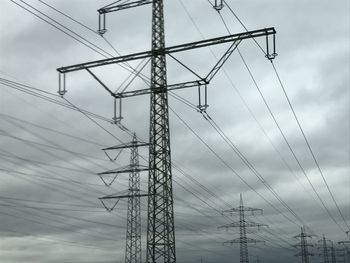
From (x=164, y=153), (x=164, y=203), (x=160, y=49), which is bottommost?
(x=164, y=203)

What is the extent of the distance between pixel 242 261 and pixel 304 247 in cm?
2947

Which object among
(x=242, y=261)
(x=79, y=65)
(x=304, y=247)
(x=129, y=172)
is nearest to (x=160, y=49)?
(x=79, y=65)

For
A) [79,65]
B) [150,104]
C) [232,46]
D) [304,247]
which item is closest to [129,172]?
[150,104]

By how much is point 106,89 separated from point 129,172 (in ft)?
71.0

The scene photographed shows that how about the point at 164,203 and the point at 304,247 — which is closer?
the point at 164,203

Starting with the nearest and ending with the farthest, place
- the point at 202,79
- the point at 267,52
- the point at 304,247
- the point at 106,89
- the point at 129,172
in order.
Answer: the point at 267,52 → the point at 202,79 → the point at 106,89 → the point at 129,172 → the point at 304,247

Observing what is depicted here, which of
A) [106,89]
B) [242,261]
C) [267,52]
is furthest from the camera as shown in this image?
[242,261]

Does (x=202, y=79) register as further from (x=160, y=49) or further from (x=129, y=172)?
(x=129, y=172)

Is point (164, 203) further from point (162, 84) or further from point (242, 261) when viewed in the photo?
point (242, 261)

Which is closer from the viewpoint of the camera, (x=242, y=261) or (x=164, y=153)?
(x=164, y=153)

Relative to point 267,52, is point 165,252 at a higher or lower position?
lower

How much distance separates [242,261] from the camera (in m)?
71.4

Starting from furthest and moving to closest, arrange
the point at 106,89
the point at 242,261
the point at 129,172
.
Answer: the point at 242,261 → the point at 129,172 → the point at 106,89

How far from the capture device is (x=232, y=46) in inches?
950
